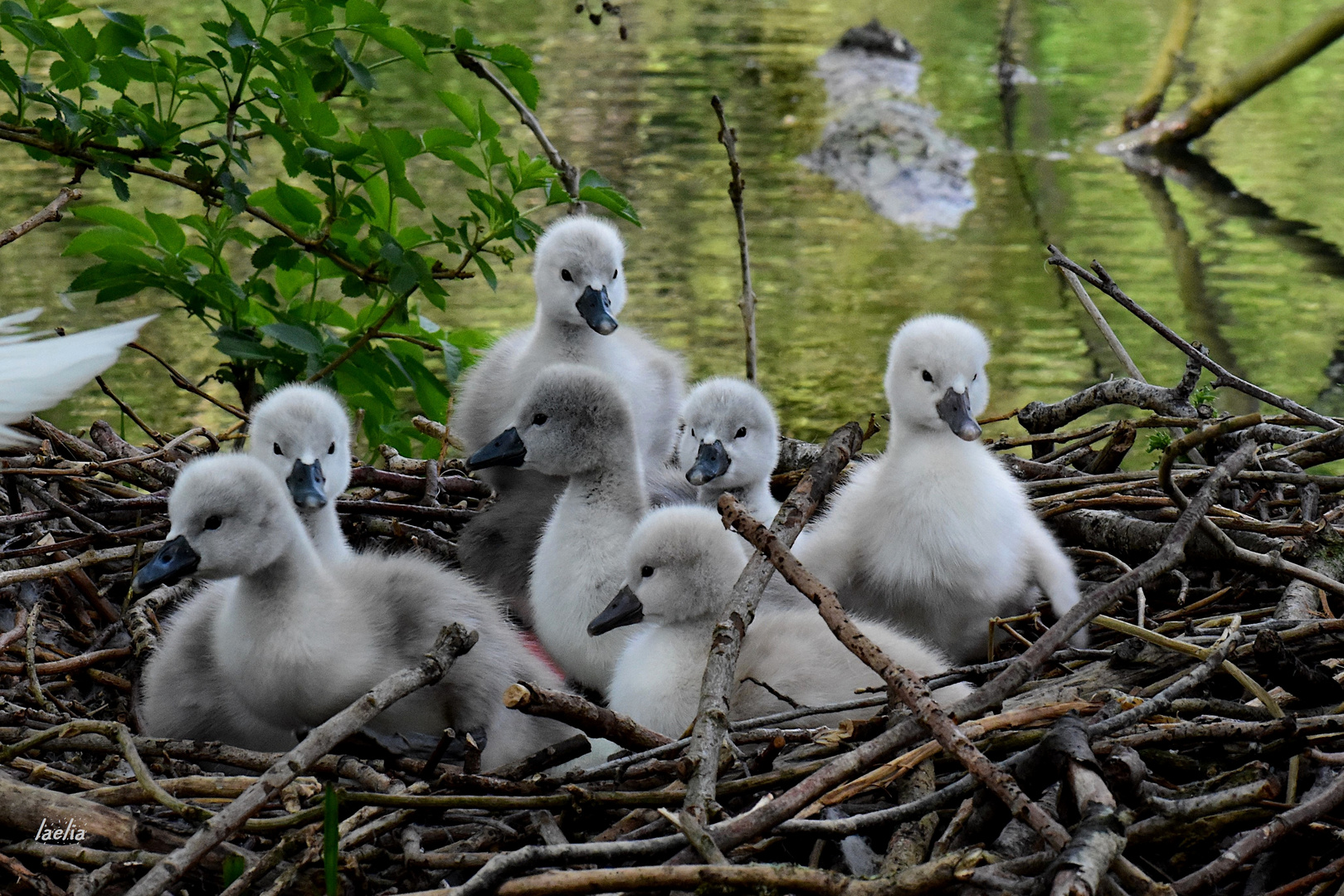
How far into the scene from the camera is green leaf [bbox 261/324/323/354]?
3.40 metres

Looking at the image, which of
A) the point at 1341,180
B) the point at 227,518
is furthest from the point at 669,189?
the point at 227,518

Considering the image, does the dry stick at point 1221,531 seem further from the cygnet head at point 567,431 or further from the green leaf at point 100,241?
the green leaf at point 100,241

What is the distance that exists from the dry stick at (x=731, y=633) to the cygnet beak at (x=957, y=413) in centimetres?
31

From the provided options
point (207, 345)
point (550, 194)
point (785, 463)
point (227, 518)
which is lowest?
point (207, 345)

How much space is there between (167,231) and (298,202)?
33cm

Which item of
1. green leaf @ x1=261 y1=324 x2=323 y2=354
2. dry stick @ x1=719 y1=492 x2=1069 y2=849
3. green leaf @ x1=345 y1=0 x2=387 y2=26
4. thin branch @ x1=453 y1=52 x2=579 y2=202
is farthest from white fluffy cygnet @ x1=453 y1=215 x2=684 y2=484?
dry stick @ x1=719 y1=492 x2=1069 y2=849

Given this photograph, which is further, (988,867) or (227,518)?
(227,518)

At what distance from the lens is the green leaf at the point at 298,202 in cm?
344

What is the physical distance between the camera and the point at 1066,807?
72.8 inches

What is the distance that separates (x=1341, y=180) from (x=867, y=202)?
396cm

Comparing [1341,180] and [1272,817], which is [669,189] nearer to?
[1341,180]

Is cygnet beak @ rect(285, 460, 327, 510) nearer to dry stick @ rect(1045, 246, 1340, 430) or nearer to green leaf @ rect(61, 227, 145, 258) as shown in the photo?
green leaf @ rect(61, 227, 145, 258)

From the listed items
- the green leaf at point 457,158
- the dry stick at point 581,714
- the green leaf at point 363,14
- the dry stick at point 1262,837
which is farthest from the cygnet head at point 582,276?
the dry stick at point 1262,837

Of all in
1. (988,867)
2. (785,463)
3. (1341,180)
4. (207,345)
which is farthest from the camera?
(1341,180)
